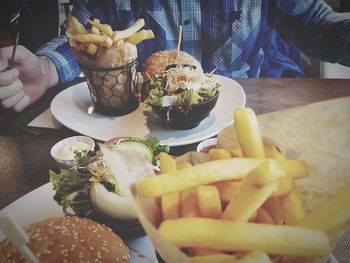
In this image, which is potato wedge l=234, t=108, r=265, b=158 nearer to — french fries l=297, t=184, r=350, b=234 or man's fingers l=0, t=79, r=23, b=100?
french fries l=297, t=184, r=350, b=234

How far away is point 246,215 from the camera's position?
0.90ft

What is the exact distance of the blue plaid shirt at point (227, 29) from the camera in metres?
1.25

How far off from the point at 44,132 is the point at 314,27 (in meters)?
0.93

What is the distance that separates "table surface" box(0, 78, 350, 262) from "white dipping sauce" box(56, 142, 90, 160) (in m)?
0.02

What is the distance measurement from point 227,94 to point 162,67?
190mm

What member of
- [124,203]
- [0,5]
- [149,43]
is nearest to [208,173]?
[124,203]

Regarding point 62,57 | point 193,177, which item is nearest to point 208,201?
point 193,177

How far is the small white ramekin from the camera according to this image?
2.04 ft

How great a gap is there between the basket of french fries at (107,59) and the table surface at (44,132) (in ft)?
0.39

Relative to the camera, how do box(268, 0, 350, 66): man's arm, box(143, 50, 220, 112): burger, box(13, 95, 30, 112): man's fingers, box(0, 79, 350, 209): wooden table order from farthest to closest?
1. box(268, 0, 350, 66): man's arm
2. box(13, 95, 30, 112): man's fingers
3. box(143, 50, 220, 112): burger
4. box(0, 79, 350, 209): wooden table

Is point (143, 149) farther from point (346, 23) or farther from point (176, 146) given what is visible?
point (346, 23)

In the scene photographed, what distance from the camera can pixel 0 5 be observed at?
2.16ft

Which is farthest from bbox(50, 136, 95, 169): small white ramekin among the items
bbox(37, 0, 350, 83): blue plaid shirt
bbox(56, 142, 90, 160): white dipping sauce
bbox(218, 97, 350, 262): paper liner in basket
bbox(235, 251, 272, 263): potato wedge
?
bbox(37, 0, 350, 83): blue plaid shirt

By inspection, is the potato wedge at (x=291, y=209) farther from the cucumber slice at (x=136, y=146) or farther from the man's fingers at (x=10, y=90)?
the man's fingers at (x=10, y=90)
